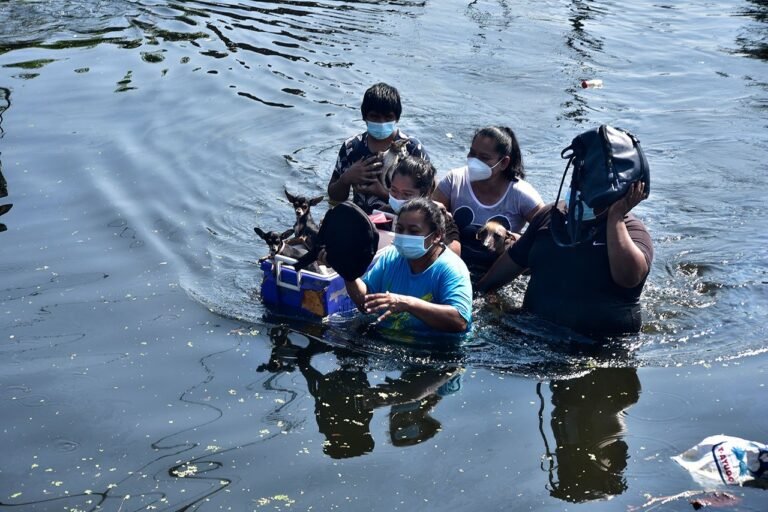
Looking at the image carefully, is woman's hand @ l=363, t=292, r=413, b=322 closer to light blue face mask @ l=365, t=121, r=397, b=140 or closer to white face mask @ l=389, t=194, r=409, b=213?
white face mask @ l=389, t=194, r=409, b=213

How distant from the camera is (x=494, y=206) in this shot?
316 inches

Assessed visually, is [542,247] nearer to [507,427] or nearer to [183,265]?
[507,427]

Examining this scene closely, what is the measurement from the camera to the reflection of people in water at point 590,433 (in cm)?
528

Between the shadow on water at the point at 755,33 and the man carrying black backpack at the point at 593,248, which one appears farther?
the shadow on water at the point at 755,33

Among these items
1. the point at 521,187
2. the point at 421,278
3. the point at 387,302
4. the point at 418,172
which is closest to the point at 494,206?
the point at 521,187

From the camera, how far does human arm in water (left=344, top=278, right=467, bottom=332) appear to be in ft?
20.1

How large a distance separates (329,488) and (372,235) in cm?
157

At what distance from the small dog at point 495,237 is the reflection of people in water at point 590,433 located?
1376 millimetres

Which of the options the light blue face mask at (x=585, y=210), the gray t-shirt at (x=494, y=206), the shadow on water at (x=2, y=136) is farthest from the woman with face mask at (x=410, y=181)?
Result: the shadow on water at (x=2, y=136)

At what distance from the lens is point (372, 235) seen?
6.06 metres

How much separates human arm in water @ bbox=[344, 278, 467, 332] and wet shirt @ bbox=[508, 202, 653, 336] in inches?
30.4

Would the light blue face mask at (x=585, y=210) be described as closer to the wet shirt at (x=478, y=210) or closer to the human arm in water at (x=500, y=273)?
the human arm in water at (x=500, y=273)

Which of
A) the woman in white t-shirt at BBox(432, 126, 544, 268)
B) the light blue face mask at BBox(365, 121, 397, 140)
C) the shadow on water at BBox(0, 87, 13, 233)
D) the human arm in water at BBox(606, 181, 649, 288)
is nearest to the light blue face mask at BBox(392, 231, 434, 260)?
the human arm in water at BBox(606, 181, 649, 288)

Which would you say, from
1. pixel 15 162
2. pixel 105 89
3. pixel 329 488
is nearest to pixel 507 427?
pixel 329 488
